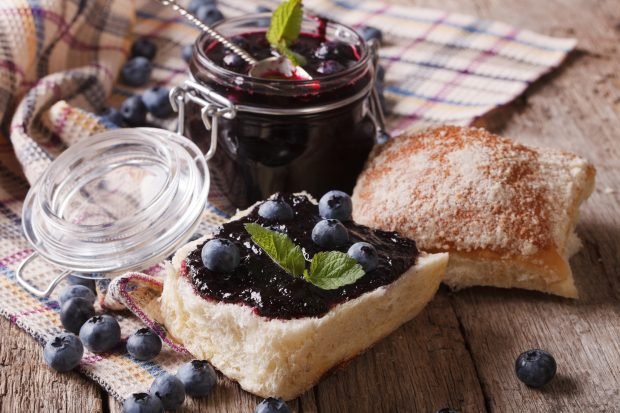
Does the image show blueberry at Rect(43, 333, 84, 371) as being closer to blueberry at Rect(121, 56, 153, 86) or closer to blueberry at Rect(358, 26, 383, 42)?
blueberry at Rect(121, 56, 153, 86)

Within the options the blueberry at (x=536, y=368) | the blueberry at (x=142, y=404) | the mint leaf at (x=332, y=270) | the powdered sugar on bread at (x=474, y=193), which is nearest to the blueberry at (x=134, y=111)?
the powdered sugar on bread at (x=474, y=193)

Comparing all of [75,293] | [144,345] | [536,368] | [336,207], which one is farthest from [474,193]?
[75,293]

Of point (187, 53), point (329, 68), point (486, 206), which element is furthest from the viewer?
point (187, 53)

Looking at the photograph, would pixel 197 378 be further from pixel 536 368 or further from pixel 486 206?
pixel 486 206

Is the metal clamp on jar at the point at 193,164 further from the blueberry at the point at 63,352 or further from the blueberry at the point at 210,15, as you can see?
the blueberry at the point at 210,15

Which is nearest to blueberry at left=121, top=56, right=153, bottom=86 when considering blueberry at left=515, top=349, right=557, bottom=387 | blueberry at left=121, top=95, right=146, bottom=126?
blueberry at left=121, top=95, right=146, bottom=126
